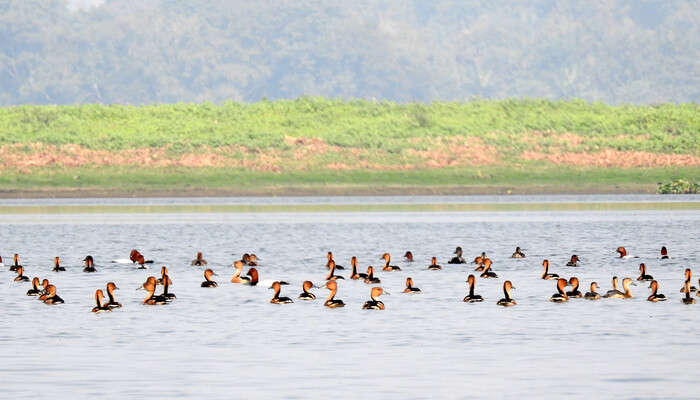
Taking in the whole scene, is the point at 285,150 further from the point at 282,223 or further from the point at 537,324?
the point at 537,324

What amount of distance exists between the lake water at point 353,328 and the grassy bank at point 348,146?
2528cm

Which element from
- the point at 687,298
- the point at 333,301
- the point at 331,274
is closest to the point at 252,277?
the point at 331,274

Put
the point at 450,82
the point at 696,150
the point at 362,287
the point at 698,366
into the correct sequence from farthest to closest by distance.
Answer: the point at 450,82
the point at 696,150
the point at 362,287
the point at 698,366

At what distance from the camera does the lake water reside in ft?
53.9

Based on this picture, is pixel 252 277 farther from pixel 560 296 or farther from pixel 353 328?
pixel 353 328

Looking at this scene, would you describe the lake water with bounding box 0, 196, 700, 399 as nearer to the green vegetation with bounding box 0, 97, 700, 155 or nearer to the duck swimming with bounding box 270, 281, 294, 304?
the duck swimming with bounding box 270, 281, 294, 304

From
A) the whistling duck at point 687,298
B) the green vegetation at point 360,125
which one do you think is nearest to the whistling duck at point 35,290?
the whistling duck at point 687,298

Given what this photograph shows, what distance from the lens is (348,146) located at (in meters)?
75.2

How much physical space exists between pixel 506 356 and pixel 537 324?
3.44 metres

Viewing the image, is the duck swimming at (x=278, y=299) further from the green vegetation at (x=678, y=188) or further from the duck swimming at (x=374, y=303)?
the green vegetation at (x=678, y=188)

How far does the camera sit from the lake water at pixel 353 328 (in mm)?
16438

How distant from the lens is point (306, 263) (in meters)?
34.8

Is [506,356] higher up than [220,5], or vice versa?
[220,5]

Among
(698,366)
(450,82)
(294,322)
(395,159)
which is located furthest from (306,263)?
(450,82)
